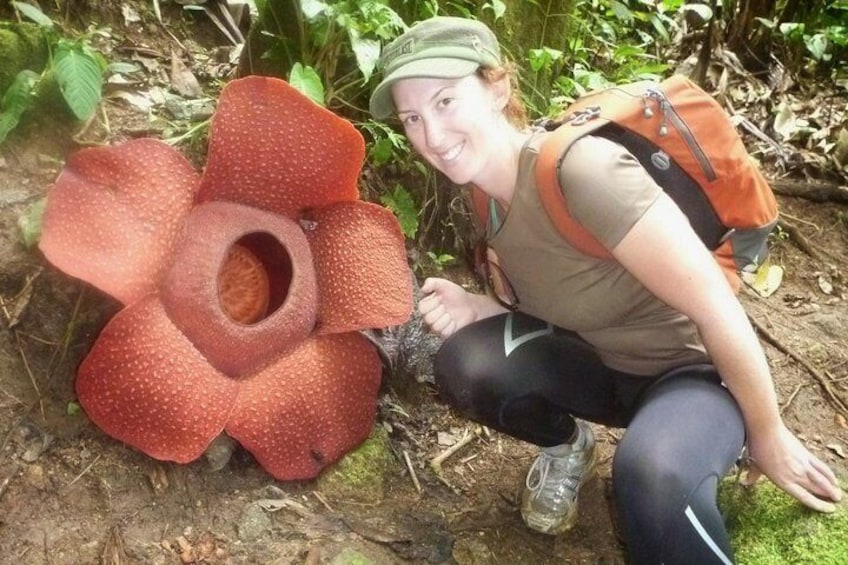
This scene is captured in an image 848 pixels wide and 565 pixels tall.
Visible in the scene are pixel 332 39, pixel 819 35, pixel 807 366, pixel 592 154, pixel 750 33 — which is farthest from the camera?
pixel 750 33

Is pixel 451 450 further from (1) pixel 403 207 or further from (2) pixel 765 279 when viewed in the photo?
(2) pixel 765 279

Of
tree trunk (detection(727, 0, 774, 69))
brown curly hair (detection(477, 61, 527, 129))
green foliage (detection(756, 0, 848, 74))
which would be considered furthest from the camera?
tree trunk (detection(727, 0, 774, 69))

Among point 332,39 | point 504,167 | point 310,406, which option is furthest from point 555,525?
point 332,39

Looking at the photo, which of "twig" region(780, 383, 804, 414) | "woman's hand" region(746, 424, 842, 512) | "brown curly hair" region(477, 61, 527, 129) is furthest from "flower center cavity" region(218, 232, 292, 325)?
"twig" region(780, 383, 804, 414)

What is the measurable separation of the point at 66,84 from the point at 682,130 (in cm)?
132

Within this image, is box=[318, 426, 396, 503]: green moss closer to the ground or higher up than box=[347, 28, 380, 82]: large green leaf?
closer to the ground

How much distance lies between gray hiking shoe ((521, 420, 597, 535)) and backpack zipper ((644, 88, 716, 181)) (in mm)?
873

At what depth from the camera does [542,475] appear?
2170 millimetres

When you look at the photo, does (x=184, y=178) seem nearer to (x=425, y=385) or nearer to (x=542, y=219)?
(x=542, y=219)

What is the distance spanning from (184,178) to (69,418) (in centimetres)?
61

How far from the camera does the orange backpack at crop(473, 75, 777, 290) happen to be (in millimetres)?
1627

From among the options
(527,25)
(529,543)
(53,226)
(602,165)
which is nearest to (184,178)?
(53,226)

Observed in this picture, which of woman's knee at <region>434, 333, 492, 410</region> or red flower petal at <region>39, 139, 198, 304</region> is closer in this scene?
red flower petal at <region>39, 139, 198, 304</region>

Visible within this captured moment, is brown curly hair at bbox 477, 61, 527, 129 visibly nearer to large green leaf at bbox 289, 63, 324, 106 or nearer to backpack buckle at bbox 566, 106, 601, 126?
backpack buckle at bbox 566, 106, 601, 126
